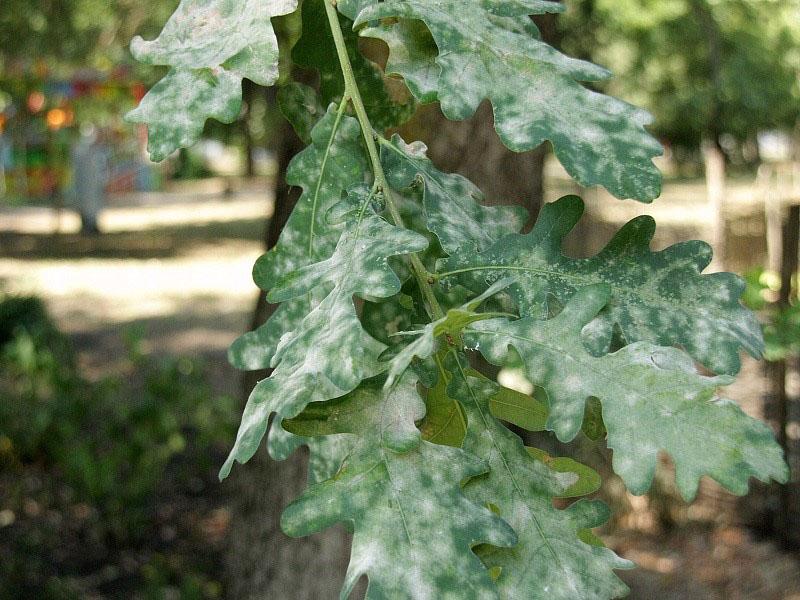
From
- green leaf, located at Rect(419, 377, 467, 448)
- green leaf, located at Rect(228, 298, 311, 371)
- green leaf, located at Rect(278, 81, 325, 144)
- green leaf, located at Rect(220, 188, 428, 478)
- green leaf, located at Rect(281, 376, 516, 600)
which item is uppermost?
green leaf, located at Rect(220, 188, 428, 478)

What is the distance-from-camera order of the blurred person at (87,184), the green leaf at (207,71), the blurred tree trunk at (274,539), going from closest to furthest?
the green leaf at (207,71) → the blurred tree trunk at (274,539) → the blurred person at (87,184)

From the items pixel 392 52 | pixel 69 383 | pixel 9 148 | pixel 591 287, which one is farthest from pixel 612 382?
pixel 9 148

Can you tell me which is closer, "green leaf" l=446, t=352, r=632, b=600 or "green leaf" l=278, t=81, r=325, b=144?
"green leaf" l=446, t=352, r=632, b=600

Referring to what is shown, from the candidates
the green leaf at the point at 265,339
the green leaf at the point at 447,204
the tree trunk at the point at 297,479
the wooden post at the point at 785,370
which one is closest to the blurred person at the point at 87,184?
the wooden post at the point at 785,370

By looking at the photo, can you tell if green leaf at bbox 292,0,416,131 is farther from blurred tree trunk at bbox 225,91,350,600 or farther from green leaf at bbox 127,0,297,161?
blurred tree trunk at bbox 225,91,350,600

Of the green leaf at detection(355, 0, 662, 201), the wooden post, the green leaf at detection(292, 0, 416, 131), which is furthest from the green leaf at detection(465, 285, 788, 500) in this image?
the wooden post

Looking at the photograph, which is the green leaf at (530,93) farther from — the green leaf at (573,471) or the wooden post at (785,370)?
the wooden post at (785,370)
